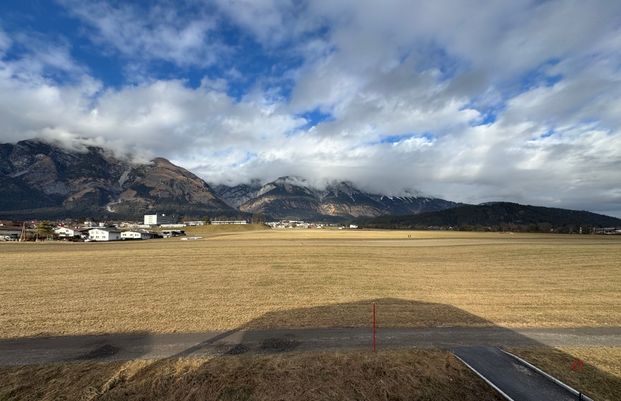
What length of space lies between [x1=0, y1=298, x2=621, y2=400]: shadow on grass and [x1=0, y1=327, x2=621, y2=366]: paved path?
0.03 metres

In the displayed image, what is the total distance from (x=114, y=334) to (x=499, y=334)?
16.0 meters

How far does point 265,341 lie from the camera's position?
44.4ft

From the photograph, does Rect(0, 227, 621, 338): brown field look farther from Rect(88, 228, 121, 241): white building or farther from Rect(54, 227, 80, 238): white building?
Rect(54, 227, 80, 238): white building

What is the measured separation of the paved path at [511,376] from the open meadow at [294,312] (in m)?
0.50

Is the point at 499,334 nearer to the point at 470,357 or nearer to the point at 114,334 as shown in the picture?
the point at 470,357

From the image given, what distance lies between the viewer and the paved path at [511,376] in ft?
30.3

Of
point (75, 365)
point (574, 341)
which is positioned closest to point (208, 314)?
point (75, 365)

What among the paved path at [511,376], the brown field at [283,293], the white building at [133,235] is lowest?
the white building at [133,235]

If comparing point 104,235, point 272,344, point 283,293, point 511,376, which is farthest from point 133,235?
point 511,376

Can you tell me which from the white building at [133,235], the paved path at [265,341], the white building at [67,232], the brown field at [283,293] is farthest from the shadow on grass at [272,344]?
the white building at [67,232]

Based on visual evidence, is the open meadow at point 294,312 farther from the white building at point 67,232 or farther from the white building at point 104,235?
the white building at point 67,232

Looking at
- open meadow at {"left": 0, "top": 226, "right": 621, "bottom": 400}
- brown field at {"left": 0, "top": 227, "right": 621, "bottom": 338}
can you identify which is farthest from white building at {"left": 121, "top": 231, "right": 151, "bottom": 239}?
open meadow at {"left": 0, "top": 226, "right": 621, "bottom": 400}

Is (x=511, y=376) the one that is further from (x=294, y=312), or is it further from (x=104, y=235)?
(x=104, y=235)

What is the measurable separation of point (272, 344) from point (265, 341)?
46 cm
